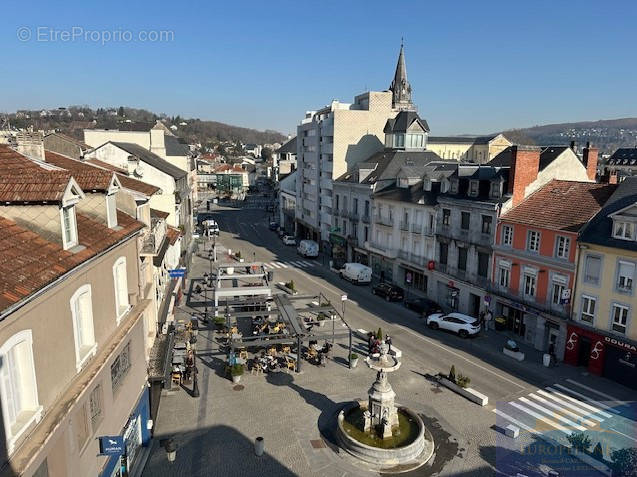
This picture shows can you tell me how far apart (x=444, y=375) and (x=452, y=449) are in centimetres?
683

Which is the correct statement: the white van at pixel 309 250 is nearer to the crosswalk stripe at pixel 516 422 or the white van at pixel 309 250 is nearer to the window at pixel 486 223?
the window at pixel 486 223

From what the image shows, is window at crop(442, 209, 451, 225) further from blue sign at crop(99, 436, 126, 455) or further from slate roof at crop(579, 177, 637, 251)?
blue sign at crop(99, 436, 126, 455)

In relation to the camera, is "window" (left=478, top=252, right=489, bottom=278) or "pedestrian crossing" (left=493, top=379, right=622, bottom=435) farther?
"window" (left=478, top=252, right=489, bottom=278)

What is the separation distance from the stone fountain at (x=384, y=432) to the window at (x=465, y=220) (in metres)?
19.6

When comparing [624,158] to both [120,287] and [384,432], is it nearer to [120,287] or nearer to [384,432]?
[384,432]

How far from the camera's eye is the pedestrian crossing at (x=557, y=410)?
892 inches

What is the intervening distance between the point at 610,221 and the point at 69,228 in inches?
1146

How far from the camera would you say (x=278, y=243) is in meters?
72.2

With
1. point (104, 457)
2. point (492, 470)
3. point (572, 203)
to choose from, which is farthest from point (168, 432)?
point (572, 203)

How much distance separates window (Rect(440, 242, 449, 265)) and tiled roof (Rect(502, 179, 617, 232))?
6.77m

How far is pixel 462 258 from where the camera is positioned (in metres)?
38.5

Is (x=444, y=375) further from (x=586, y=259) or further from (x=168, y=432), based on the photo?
(x=168, y=432)

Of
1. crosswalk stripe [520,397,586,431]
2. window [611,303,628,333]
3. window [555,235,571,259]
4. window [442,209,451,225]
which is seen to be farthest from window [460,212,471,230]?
crosswalk stripe [520,397,586,431]

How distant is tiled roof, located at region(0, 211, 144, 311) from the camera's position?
8938 millimetres
